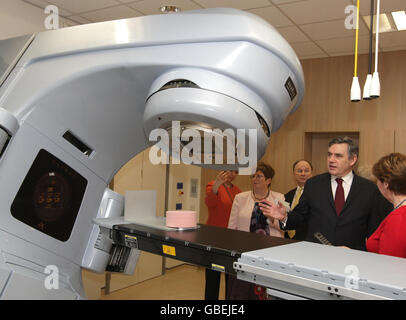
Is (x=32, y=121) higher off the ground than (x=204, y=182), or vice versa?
(x=204, y=182)

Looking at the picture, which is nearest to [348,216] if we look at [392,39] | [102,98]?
[102,98]

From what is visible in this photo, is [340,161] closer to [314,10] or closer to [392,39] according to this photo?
[314,10]

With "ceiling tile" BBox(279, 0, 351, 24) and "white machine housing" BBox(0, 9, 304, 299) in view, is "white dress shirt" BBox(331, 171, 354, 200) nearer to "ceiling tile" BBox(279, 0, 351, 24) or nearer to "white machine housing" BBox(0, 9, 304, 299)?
"white machine housing" BBox(0, 9, 304, 299)

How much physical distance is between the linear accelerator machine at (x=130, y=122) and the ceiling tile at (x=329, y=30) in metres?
2.82

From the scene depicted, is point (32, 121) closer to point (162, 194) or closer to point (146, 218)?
point (146, 218)

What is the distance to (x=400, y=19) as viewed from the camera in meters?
3.45

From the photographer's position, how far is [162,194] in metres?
4.46

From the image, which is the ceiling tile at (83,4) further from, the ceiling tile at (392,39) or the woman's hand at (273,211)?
the ceiling tile at (392,39)

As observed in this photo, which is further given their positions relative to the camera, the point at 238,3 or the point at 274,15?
the point at 274,15

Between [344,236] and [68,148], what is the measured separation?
168 centimetres

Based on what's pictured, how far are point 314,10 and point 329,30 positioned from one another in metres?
0.56

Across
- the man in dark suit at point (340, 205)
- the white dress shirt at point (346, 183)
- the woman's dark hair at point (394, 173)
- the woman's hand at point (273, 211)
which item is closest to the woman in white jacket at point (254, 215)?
the man in dark suit at point (340, 205)

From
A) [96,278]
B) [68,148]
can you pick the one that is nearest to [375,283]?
[68,148]

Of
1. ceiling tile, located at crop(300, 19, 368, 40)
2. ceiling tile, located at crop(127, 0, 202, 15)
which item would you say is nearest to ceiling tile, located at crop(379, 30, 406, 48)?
ceiling tile, located at crop(300, 19, 368, 40)
